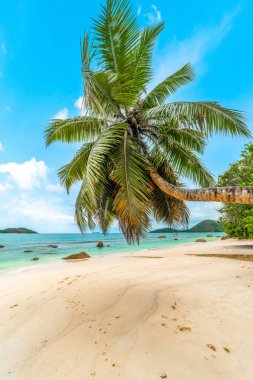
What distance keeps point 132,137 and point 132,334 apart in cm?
355

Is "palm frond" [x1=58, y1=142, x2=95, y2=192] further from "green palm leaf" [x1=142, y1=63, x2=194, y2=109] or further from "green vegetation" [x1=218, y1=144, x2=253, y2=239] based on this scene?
"green vegetation" [x1=218, y1=144, x2=253, y2=239]

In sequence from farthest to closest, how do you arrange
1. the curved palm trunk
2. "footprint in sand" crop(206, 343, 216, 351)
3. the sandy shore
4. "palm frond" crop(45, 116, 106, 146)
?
"palm frond" crop(45, 116, 106, 146)
the curved palm trunk
"footprint in sand" crop(206, 343, 216, 351)
the sandy shore

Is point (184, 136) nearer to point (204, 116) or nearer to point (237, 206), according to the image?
point (204, 116)

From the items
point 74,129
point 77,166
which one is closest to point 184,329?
point 77,166

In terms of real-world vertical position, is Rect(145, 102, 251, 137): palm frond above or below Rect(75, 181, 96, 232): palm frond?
above

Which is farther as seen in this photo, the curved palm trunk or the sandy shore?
the curved palm trunk

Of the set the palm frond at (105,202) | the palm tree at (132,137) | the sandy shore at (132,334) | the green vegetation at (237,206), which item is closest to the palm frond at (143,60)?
the palm tree at (132,137)

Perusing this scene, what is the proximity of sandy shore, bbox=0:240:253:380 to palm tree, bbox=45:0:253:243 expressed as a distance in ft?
4.92

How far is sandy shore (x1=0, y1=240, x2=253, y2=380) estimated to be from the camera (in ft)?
8.70

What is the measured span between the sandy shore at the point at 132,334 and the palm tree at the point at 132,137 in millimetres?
1500

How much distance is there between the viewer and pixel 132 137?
4.80 metres

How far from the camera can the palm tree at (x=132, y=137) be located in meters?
4.25

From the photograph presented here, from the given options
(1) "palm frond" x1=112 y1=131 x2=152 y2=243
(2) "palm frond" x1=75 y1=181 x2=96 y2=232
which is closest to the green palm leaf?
(1) "palm frond" x1=112 y1=131 x2=152 y2=243

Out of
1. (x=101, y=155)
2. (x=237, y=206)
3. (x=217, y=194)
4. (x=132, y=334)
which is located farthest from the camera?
(x=237, y=206)
